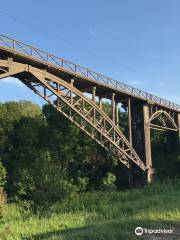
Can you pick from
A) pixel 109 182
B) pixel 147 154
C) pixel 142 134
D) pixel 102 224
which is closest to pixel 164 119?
pixel 142 134

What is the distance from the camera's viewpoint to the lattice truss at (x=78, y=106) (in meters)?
32.8

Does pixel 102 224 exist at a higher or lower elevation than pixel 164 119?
lower

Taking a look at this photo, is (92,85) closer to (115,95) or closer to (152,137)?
(115,95)

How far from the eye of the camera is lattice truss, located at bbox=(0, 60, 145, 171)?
3278 cm

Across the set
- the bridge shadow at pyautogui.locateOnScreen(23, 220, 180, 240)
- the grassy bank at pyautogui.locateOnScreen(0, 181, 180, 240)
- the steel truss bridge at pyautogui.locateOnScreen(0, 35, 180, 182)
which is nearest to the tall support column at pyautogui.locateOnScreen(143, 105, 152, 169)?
the steel truss bridge at pyautogui.locateOnScreen(0, 35, 180, 182)

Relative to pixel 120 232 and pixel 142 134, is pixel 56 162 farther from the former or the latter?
pixel 120 232

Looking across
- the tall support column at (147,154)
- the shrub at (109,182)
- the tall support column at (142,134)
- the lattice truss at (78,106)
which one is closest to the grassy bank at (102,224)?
the lattice truss at (78,106)

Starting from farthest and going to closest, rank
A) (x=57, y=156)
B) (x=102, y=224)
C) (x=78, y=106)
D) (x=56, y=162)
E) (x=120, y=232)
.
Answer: (x=57, y=156)
(x=56, y=162)
(x=78, y=106)
(x=102, y=224)
(x=120, y=232)

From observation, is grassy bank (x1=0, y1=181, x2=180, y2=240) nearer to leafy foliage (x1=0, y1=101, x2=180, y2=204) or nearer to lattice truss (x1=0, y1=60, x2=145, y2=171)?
lattice truss (x1=0, y1=60, x2=145, y2=171)

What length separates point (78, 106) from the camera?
122 ft

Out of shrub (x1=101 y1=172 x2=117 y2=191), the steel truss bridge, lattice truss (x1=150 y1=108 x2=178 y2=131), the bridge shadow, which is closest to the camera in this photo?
the bridge shadow

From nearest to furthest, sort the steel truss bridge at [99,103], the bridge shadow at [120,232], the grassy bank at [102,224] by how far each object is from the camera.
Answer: the bridge shadow at [120,232], the grassy bank at [102,224], the steel truss bridge at [99,103]

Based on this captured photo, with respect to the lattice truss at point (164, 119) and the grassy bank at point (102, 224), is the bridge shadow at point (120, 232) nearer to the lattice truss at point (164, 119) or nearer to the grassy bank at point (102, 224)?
the grassy bank at point (102, 224)

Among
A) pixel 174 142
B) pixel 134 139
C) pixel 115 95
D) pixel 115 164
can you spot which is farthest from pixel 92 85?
pixel 174 142
